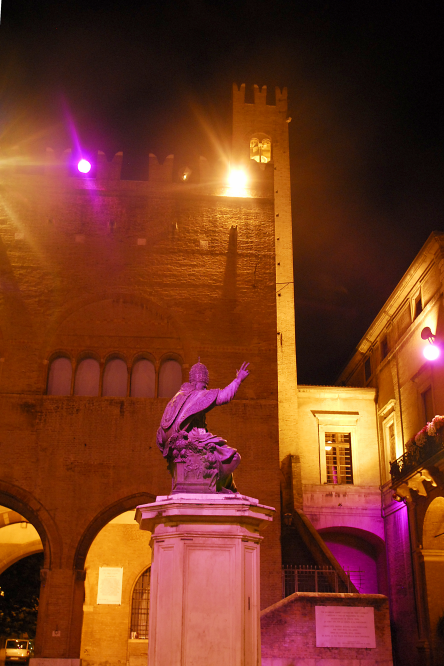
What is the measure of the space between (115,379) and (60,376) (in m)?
1.52

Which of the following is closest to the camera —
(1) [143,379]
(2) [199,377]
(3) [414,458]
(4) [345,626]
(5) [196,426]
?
(5) [196,426]

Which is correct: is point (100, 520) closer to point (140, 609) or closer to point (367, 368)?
point (140, 609)

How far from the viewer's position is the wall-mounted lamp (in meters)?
20.0

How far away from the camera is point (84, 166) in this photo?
2202 cm

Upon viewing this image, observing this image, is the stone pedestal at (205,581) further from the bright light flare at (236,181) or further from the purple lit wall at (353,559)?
the purple lit wall at (353,559)

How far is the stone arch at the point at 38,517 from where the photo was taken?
17453mm

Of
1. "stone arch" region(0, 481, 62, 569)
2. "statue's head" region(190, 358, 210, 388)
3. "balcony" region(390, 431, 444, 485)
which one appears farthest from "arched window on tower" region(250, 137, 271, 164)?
"statue's head" region(190, 358, 210, 388)

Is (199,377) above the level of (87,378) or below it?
below

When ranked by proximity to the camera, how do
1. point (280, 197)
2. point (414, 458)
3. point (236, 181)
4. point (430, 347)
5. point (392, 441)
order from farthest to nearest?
1. point (280, 197)
2. point (392, 441)
3. point (236, 181)
4. point (430, 347)
5. point (414, 458)

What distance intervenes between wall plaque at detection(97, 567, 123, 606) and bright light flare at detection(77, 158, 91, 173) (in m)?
12.2

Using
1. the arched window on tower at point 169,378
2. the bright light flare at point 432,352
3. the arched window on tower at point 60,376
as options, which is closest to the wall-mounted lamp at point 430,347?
the bright light flare at point 432,352

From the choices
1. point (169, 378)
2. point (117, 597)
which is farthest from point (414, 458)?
point (117, 597)

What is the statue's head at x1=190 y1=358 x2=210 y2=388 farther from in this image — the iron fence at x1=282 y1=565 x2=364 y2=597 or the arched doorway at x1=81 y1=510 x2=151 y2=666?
the arched doorway at x1=81 y1=510 x2=151 y2=666

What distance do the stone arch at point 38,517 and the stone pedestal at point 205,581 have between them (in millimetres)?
11020
